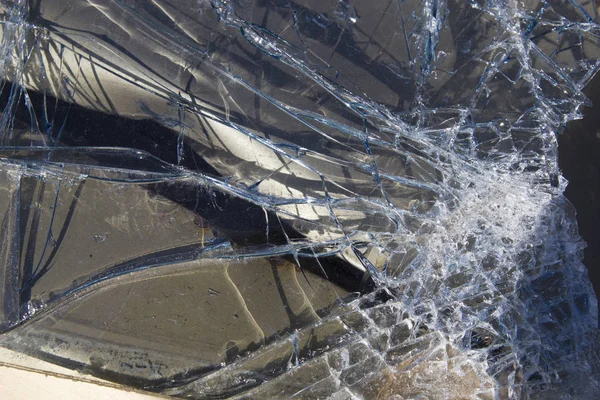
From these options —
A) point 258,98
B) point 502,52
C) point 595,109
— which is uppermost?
point 595,109

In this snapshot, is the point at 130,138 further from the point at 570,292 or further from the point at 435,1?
the point at 570,292

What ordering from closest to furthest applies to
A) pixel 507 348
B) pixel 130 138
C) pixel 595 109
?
pixel 507 348 < pixel 130 138 < pixel 595 109

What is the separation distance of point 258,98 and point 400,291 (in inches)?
26.4

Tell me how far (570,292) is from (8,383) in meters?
1.62

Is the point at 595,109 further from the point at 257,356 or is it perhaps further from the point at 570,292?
the point at 257,356

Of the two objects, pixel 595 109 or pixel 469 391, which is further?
→ pixel 595 109

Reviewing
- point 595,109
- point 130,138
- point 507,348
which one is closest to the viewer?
point 507,348

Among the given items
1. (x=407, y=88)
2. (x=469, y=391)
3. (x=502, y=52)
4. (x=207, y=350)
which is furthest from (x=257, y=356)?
(x=502, y=52)

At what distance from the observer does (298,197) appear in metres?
1.51

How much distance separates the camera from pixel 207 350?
1.51m

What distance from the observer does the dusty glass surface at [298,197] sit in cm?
145

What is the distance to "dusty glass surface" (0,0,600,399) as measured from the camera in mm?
1450

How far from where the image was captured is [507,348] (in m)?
1.44

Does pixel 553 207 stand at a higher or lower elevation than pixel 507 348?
higher
